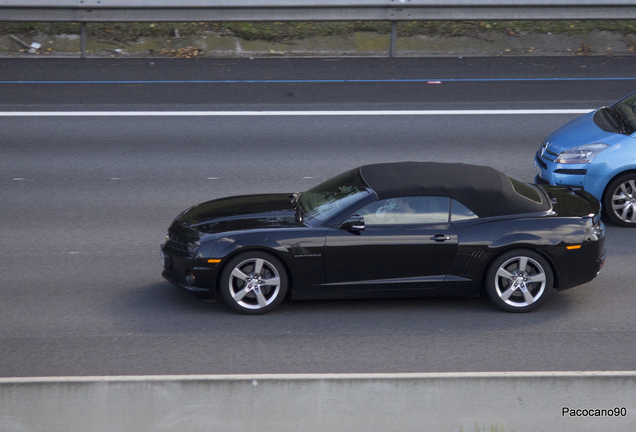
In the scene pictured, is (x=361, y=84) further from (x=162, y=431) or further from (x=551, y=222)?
(x=162, y=431)

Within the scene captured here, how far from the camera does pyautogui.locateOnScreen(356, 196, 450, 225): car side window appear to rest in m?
7.69

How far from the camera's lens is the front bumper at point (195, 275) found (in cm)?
761

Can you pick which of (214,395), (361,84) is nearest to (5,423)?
(214,395)

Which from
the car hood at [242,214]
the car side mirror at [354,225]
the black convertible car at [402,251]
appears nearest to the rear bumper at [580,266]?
the black convertible car at [402,251]

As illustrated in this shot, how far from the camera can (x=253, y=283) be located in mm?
7652

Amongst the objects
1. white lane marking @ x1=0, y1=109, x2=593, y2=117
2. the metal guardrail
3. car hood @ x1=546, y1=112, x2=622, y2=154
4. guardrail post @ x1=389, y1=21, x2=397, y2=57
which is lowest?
car hood @ x1=546, y1=112, x2=622, y2=154

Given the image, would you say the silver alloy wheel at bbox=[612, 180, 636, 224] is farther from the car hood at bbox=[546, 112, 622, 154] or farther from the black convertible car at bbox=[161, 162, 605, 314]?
the black convertible car at bbox=[161, 162, 605, 314]

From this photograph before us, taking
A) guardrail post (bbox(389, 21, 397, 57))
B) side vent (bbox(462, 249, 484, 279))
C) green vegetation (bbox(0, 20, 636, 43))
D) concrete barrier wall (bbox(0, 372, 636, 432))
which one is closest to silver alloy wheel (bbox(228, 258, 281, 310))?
side vent (bbox(462, 249, 484, 279))

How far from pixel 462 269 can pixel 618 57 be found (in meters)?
12.2

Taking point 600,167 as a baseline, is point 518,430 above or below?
below

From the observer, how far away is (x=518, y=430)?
5207 mm

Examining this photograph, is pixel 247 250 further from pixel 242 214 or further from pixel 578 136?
pixel 578 136

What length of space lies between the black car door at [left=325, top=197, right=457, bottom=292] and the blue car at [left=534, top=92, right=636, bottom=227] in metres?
3.10

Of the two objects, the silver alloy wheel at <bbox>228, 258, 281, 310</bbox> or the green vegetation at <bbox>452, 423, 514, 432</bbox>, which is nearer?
the green vegetation at <bbox>452, 423, 514, 432</bbox>
